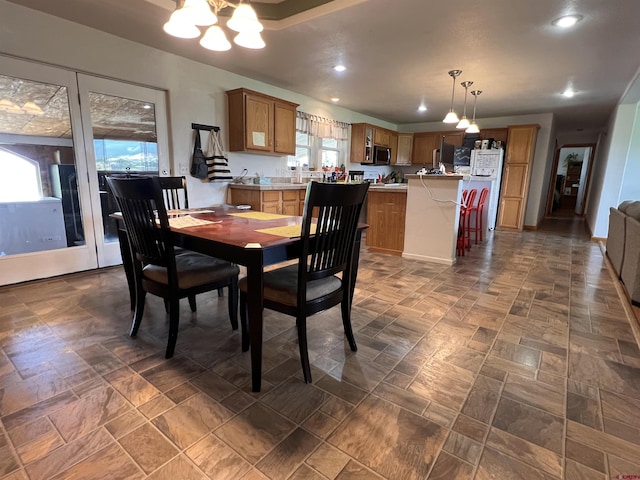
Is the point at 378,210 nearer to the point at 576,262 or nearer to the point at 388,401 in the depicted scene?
the point at 576,262

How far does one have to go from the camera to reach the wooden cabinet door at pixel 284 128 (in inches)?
188

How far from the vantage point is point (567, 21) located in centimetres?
267

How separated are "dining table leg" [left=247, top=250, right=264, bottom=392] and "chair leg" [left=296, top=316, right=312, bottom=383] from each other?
7.8 inches

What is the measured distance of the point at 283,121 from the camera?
16.0ft

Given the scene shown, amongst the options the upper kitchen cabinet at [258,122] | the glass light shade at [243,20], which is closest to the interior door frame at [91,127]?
the upper kitchen cabinet at [258,122]

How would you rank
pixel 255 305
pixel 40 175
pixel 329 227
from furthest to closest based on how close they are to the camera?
pixel 40 175, pixel 329 227, pixel 255 305

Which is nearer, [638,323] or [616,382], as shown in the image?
[616,382]

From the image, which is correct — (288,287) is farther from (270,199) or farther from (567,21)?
(567,21)

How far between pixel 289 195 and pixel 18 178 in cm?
288

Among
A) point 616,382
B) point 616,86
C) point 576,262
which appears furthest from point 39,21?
point 616,86

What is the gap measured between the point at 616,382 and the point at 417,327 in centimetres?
104

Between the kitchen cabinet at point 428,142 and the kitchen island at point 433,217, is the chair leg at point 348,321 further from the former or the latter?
the kitchen cabinet at point 428,142

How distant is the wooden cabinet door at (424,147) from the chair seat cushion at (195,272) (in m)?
7.02

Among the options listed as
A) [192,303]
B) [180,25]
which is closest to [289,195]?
[192,303]
